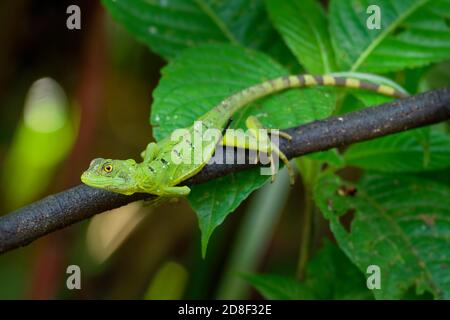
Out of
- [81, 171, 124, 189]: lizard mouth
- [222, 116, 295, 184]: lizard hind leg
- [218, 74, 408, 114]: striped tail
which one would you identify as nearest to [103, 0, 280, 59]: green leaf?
[218, 74, 408, 114]: striped tail

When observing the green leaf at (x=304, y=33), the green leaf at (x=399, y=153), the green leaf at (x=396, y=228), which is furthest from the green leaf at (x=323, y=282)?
the green leaf at (x=304, y=33)

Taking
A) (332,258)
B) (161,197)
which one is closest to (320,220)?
(332,258)

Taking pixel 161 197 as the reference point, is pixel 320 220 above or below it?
above

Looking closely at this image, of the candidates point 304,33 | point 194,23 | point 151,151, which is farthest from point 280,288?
point 194,23

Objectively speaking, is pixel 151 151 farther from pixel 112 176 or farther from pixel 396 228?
pixel 396 228

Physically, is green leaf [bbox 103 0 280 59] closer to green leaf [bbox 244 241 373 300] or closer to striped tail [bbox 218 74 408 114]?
striped tail [bbox 218 74 408 114]

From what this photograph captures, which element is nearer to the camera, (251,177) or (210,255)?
(251,177)

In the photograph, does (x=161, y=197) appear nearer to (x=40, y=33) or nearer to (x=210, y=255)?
(x=210, y=255)

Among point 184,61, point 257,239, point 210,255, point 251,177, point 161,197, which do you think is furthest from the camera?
point 210,255
